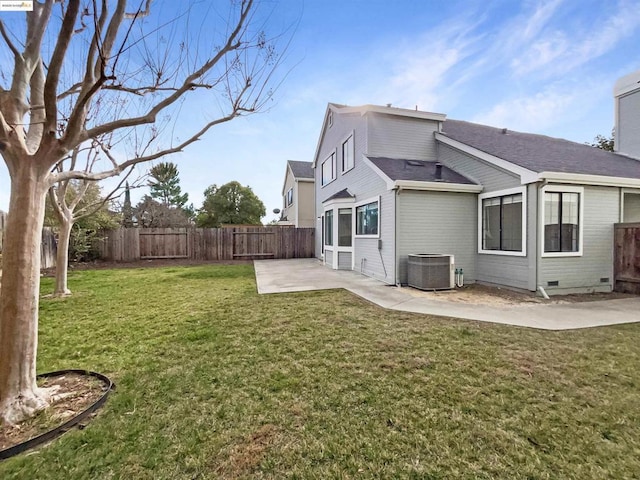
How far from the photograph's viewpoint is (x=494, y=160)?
823cm

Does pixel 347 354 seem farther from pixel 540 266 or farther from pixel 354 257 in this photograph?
→ pixel 354 257

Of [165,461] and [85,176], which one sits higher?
[85,176]

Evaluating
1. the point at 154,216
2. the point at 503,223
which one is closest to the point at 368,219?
the point at 503,223

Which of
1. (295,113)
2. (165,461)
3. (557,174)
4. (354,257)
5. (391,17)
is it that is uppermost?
(391,17)

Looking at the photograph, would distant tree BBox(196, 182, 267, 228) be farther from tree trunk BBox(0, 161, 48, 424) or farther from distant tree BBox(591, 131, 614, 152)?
tree trunk BBox(0, 161, 48, 424)

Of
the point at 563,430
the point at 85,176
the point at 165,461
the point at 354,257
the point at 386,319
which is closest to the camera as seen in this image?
the point at 165,461

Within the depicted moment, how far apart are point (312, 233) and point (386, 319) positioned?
41.0 feet

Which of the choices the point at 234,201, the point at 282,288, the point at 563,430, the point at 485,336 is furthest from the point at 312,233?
the point at 234,201

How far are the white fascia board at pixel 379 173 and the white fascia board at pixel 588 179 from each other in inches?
132

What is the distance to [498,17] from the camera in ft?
26.2

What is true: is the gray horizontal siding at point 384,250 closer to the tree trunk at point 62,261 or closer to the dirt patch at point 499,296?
the dirt patch at point 499,296

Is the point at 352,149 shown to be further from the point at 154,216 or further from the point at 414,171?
the point at 154,216

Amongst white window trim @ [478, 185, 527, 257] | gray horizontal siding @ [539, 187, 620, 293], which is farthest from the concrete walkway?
white window trim @ [478, 185, 527, 257]

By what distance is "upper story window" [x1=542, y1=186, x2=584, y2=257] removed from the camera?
7207 millimetres
